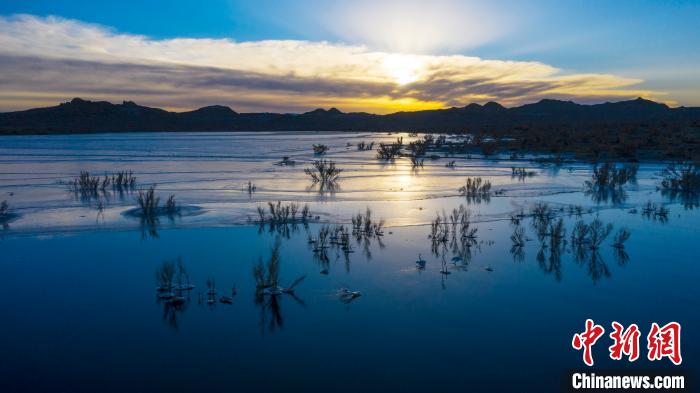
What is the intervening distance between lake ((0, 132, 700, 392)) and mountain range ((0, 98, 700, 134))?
7151 cm

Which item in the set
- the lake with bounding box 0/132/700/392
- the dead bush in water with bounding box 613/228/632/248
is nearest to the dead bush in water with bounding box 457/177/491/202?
the lake with bounding box 0/132/700/392

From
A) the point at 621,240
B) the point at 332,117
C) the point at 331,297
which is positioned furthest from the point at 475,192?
the point at 332,117

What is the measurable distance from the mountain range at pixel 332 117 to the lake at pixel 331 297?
235 feet

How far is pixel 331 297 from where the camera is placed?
5578 millimetres

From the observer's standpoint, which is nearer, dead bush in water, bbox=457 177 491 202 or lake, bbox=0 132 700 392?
lake, bbox=0 132 700 392

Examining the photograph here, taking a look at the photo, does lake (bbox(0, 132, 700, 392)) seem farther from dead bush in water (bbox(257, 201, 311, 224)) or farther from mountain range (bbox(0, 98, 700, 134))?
mountain range (bbox(0, 98, 700, 134))

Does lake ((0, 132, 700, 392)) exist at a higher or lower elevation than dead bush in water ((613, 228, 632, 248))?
lower

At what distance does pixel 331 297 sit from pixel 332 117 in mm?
107954

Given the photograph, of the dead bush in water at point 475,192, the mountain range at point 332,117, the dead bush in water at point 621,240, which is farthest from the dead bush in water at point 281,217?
the mountain range at point 332,117

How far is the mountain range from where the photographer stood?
84.2 metres

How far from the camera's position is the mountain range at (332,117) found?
84250 millimetres

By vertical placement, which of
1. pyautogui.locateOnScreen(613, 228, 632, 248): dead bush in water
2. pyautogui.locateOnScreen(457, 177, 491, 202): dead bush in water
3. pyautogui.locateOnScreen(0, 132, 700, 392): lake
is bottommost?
pyautogui.locateOnScreen(0, 132, 700, 392): lake

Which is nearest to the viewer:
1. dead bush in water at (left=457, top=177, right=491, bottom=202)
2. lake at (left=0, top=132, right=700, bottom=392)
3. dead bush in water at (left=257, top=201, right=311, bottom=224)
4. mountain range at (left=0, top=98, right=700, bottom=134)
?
lake at (left=0, top=132, right=700, bottom=392)

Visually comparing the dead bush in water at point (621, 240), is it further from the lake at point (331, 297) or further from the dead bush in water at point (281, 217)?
the dead bush in water at point (281, 217)
